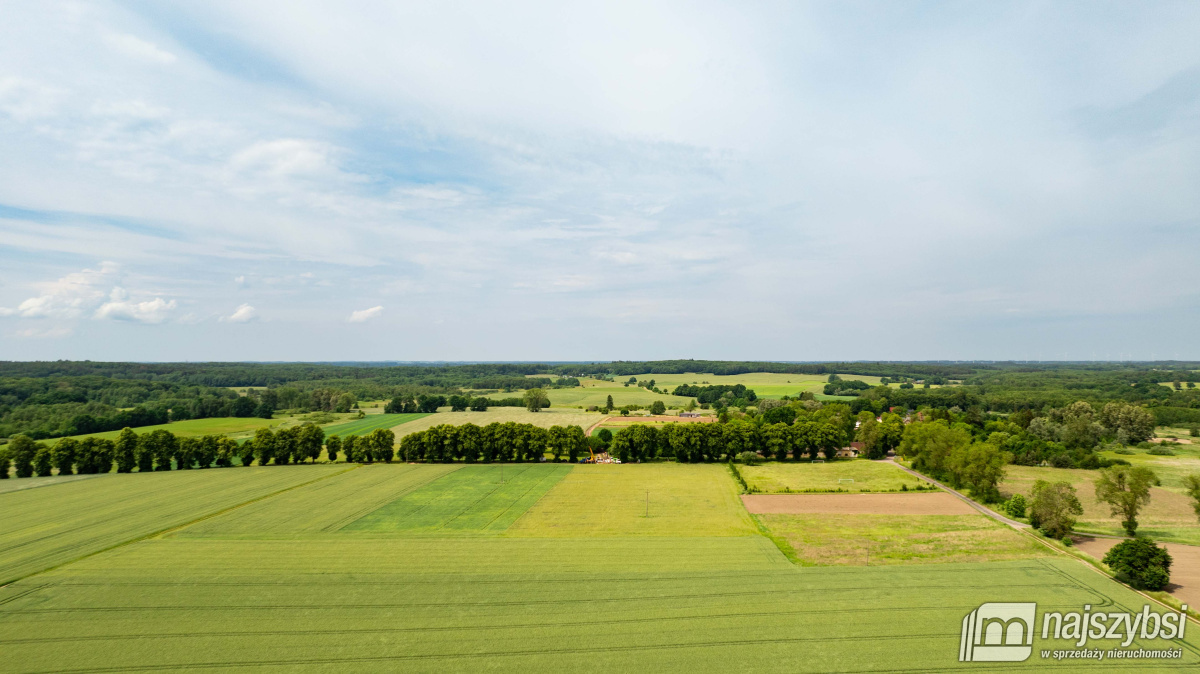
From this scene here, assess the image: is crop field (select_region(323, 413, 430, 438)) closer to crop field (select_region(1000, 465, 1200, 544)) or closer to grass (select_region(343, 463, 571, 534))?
grass (select_region(343, 463, 571, 534))

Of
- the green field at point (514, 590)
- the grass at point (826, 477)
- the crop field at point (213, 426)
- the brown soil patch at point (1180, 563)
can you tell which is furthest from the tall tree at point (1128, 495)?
the crop field at point (213, 426)

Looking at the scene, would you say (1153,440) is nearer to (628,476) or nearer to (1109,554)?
(1109,554)

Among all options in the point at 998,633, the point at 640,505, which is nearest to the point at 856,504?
the point at 640,505

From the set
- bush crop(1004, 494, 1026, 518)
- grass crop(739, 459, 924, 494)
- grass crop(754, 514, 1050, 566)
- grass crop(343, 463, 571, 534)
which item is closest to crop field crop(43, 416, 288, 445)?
grass crop(343, 463, 571, 534)

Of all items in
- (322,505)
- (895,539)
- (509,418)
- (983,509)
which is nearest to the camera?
(895,539)

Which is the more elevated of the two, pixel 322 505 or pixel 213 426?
pixel 322 505

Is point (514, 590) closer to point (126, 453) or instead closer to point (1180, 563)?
point (1180, 563)
